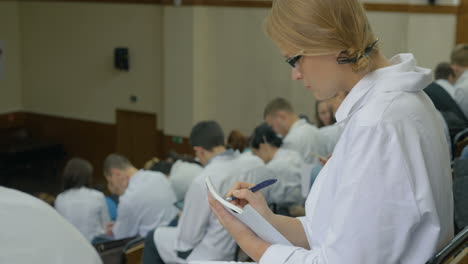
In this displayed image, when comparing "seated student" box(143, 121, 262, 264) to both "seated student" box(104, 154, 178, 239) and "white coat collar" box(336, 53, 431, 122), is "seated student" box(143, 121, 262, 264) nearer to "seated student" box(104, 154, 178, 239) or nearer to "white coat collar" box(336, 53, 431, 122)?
"seated student" box(104, 154, 178, 239)

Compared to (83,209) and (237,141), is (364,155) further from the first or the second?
(83,209)

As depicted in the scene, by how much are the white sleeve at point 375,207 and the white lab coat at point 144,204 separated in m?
4.91

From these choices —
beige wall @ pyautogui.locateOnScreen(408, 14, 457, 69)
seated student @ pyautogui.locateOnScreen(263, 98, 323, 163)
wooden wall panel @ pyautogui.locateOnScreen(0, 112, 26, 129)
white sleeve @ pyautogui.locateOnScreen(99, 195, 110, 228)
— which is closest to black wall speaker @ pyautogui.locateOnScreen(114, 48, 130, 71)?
wooden wall panel @ pyautogui.locateOnScreen(0, 112, 26, 129)

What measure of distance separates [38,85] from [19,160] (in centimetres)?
191

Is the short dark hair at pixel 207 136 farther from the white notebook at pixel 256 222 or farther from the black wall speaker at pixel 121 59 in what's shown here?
the black wall speaker at pixel 121 59

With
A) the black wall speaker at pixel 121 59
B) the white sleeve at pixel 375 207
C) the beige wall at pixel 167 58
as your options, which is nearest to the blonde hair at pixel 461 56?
the beige wall at pixel 167 58

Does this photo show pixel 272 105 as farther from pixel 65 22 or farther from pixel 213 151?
pixel 65 22

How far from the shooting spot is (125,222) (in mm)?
6453

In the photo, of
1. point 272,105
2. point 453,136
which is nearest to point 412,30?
point 272,105

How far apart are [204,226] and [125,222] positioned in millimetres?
1604

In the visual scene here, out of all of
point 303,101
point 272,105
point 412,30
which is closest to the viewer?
point 272,105

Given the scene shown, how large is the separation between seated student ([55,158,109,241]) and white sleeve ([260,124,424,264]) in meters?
5.42

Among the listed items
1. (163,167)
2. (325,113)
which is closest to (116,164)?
(163,167)

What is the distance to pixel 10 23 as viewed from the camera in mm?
15359
